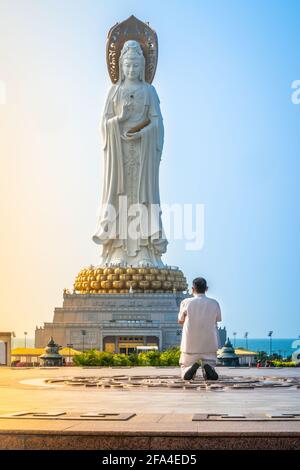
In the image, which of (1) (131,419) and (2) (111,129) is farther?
(2) (111,129)

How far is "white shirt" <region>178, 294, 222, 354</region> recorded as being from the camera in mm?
12055

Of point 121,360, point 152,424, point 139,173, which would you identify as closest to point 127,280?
point 139,173

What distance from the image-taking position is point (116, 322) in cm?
4362

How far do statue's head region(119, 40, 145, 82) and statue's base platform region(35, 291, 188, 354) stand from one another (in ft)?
34.6

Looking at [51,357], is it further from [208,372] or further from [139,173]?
[139,173]

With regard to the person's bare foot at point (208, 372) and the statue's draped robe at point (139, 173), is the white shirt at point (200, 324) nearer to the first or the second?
the person's bare foot at point (208, 372)

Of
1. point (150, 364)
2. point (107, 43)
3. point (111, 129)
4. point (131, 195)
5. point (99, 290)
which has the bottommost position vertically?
point (150, 364)

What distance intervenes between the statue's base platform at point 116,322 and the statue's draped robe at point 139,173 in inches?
110

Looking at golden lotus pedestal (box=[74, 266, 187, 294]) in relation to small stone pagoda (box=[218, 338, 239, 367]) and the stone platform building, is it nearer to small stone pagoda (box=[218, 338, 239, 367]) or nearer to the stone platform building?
the stone platform building
